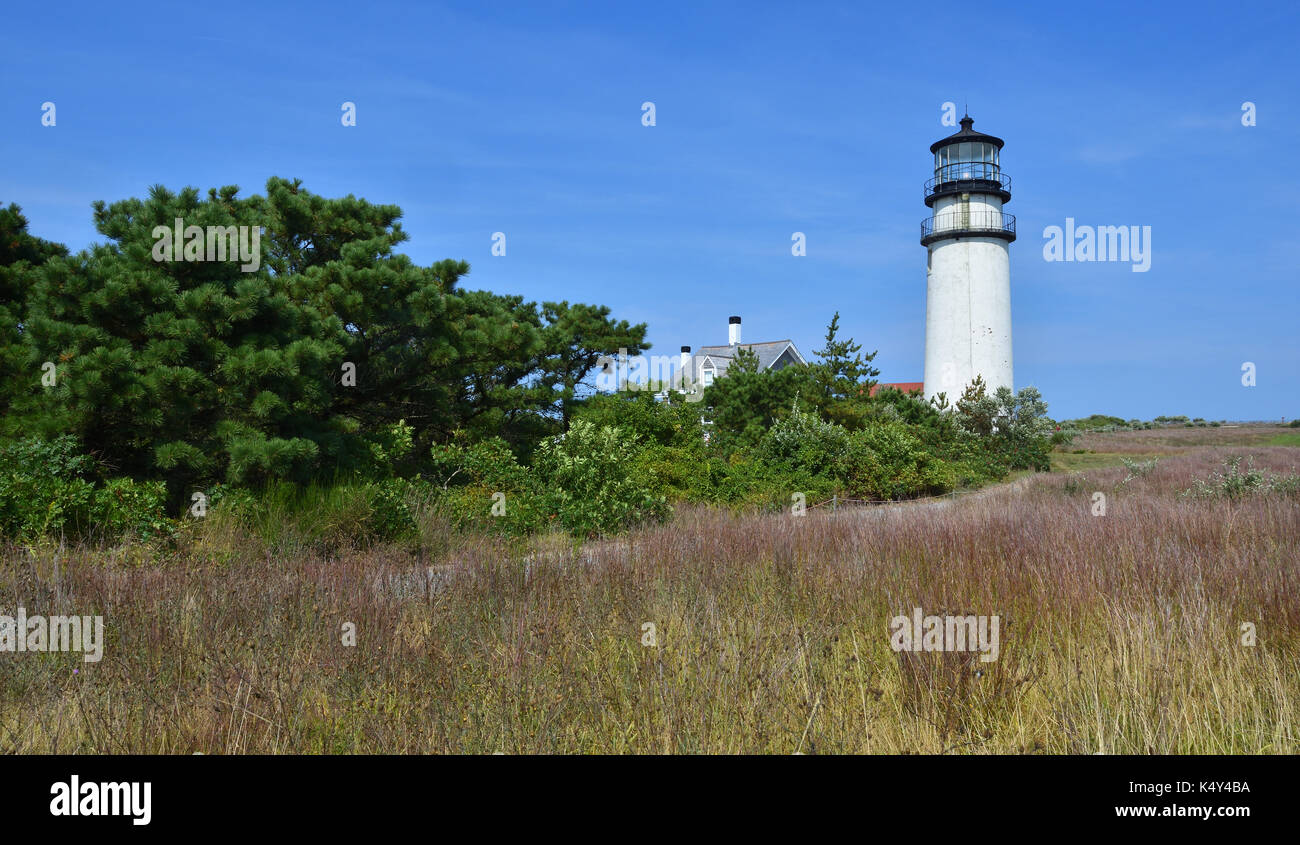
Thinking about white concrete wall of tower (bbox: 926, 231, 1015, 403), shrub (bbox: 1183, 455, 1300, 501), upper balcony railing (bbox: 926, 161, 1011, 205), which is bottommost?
shrub (bbox: 1183, 455, 1300, 501)

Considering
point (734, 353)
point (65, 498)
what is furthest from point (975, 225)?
point (65, 498)

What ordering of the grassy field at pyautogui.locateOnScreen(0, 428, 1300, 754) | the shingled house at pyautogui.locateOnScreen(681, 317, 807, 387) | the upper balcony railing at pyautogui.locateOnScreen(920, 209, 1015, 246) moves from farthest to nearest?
the shingled house at pyautogui.locateOnScreen(681, 317, 807, 387) < the upper balcony railing at pyautogui.locateOnScreen(920, 209, 1015, 246) < the grassy field at pyautogui.locateOnScreen(0, 428, 1300, 754)

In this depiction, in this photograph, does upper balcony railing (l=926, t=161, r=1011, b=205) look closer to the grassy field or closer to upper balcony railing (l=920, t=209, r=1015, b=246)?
upper balcony railing (l=920, t=209, r=1015, b=246)

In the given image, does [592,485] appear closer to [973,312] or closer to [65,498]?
[65,498]

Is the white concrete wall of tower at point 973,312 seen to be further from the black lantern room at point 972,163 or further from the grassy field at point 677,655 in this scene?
the grassy field at point 677,655

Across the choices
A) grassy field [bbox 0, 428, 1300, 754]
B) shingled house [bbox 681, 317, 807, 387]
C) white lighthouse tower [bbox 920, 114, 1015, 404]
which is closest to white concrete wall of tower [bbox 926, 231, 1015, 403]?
white lighthouse tower [bbox 920, 114, 1015, 404]

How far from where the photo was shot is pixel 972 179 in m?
29.7

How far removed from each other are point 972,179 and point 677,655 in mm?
30079

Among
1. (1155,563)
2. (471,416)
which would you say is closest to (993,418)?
(471,416)

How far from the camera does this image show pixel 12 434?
892 centimetres

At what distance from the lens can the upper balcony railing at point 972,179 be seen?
29656 mm

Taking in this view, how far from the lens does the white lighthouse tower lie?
29812mm

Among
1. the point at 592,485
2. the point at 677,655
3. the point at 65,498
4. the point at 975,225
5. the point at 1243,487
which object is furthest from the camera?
the point at 975,225

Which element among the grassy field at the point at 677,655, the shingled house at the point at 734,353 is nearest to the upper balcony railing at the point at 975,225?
the shingled house at the point at 734,353
